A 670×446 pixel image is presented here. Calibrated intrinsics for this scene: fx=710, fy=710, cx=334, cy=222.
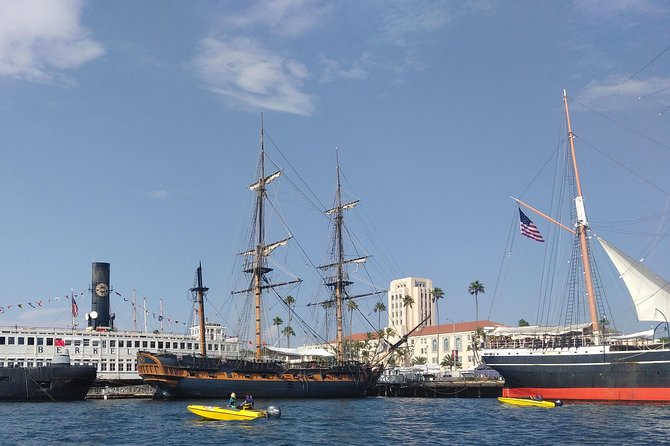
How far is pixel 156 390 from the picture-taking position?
72250 mm

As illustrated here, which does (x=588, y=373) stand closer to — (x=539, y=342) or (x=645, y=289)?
(x=539, y=342)

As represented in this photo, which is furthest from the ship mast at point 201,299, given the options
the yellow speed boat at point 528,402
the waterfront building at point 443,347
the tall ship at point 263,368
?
the waterfront building at point 443,347

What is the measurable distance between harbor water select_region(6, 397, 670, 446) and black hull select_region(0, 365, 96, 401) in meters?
9.14

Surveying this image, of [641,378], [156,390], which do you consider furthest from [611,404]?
[156,390]

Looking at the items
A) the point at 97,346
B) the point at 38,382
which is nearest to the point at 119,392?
the point at 97,346

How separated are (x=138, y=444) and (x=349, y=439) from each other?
1188cm

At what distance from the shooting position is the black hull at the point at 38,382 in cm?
Result: 7125

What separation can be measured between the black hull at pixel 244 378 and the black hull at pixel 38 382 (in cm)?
760

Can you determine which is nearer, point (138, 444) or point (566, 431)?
point (138, 444)

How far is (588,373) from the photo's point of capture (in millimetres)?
60594

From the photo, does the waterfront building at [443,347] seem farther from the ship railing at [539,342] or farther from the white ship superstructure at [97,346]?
the ship railing at [539,342]

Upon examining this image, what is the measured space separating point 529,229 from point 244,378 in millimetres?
32481

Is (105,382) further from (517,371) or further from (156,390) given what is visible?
(517,371)

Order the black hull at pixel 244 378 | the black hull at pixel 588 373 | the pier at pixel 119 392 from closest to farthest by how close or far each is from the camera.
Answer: the black hull at pixel 588 373, the black hull at pixel 244 378, the pier at pixel 119 392
